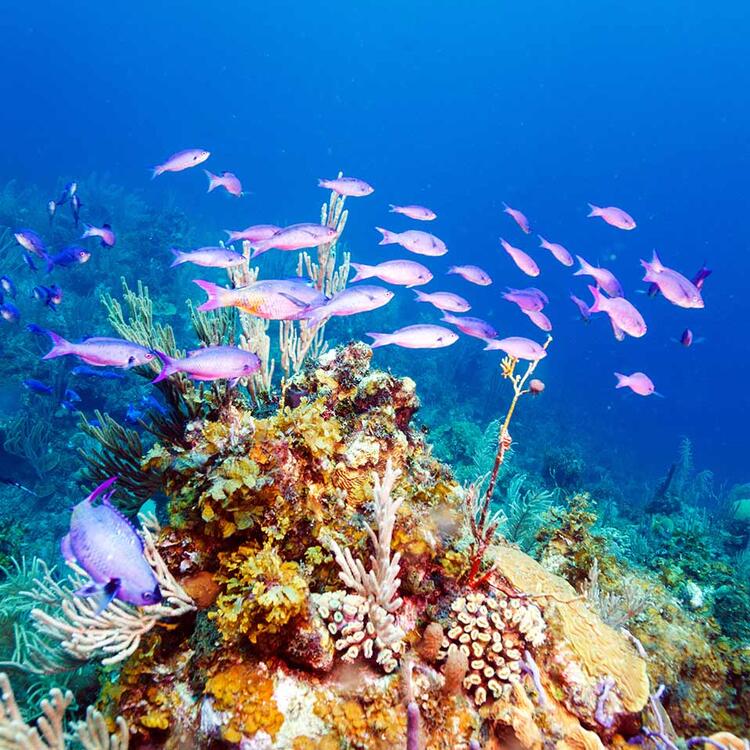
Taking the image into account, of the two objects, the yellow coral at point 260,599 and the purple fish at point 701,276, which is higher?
the purple fish at point 701,276

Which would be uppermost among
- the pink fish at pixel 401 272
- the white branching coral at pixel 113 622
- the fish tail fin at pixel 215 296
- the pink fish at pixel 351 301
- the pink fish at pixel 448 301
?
the pink fish at pixel 448 301

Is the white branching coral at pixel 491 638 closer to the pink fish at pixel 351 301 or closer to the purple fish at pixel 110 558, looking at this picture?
the purple fish at pixel 110 558

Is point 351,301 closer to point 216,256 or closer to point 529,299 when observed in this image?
point 216,256

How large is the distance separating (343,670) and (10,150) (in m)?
69.5

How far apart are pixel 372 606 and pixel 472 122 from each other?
173279 mm

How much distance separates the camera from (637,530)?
11.3m

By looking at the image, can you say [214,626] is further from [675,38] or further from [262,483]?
[675,38]

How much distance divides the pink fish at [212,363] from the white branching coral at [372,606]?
132cm

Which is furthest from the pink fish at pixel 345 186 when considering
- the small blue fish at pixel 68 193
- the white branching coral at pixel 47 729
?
the small blue fish at pixel 68 193

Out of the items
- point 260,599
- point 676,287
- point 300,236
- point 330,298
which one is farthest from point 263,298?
point 676,287

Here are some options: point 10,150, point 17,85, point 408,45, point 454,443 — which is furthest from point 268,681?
point 408,45

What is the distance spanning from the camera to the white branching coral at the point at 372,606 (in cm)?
211

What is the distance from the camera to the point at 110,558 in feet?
4.92

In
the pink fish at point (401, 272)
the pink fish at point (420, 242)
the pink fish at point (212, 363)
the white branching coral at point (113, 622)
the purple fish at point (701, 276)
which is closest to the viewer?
the white branching coral at point (113, 622)
